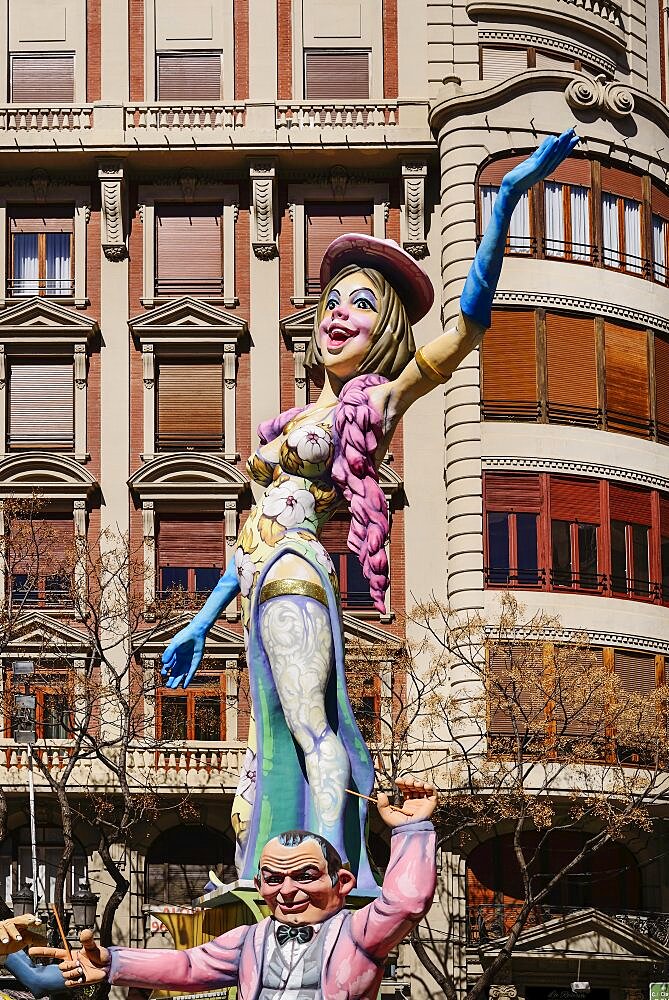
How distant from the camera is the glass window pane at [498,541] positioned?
38688 millimetres

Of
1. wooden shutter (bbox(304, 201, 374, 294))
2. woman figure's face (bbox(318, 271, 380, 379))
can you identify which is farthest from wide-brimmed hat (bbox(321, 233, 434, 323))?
wooden shutter (bbox(304, 201, 374, 294))

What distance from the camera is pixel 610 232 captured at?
1608 inches

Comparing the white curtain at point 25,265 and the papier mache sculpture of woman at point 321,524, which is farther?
the white curtain at point 25,265

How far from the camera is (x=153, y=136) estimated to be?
4072 centimetres

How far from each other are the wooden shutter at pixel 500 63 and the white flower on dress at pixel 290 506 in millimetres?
28891

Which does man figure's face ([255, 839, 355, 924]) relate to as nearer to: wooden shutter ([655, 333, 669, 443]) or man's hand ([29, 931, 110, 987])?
man's hand ([29, 931, 110, 987])

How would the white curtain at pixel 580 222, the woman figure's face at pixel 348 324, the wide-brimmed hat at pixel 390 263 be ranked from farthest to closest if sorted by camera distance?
1. the white curtain at pixel 580 222
2. the wide-brimmed hat at pixel 390 263
3. the woman figure's face at pixel 348 324

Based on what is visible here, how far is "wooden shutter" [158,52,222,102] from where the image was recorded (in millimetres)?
41844

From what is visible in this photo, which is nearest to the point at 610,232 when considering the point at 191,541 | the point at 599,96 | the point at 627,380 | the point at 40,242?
the point at 599,96

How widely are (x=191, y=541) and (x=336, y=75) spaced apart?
9.84m

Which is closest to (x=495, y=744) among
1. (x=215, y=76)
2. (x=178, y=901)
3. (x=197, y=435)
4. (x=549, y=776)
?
(x=549, y=776)

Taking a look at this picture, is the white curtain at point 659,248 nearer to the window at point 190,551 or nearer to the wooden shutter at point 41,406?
the window at point 190,551

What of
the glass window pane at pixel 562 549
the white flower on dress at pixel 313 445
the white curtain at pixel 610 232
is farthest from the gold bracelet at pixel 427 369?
the white curtain at pixel 610 232

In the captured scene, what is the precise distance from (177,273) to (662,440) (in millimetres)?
9999
